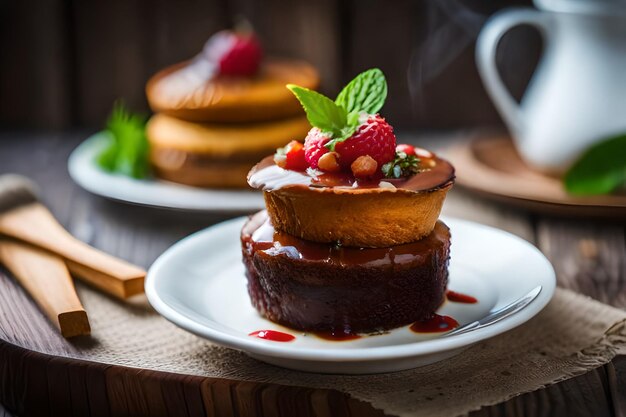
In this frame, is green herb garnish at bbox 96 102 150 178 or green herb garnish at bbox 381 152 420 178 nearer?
green herb garnish at bbox 381 152 420 178

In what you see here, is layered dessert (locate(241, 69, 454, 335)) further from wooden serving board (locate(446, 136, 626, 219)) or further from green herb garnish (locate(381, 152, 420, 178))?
wooden serving board (locate(446, 136, 626, 219))

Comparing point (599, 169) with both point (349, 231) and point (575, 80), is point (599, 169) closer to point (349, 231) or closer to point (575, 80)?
point (575, 80)

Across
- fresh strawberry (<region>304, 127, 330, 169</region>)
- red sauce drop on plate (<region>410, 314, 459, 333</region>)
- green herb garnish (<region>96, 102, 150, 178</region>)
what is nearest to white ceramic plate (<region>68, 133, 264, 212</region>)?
green herb garnish (<region>96, 102, 150, 178</region>)

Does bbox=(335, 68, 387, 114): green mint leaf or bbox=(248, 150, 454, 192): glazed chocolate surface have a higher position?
bbox=(335, 68, 387, 114): green mint leaf

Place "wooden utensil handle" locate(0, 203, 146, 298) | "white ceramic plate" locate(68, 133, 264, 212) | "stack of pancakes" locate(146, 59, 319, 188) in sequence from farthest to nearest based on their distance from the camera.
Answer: "stack of pancakes" locate(146, 59, 319, 188) → "white ceramic plate" locate(68, 133, 264, 212) → "wooden utensil handle" locate(0, 203, 146, 298)

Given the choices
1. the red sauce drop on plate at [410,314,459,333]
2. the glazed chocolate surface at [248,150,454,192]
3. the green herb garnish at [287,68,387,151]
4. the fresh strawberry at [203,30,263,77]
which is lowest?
the red sauce drop on plate at [410,314,459,333]

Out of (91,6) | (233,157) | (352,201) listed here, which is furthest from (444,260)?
(91,6)

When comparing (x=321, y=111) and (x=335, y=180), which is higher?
(x=321, y=111)

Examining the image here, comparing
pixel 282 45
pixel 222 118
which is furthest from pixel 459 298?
pixel 282 45

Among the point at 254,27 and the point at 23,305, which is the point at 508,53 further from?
the point at 23,305
